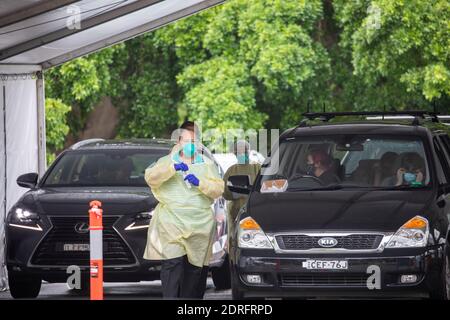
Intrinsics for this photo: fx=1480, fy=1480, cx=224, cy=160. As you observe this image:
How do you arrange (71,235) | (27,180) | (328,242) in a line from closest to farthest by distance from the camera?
(328,242), (71,235), (27,180)

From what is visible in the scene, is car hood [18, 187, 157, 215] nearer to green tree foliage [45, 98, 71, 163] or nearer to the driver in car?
the driver in car

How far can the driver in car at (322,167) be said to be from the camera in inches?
520

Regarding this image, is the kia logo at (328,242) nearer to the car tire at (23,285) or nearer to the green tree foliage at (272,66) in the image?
the car tire at (23,285)

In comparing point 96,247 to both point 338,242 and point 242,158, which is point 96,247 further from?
point 242,158

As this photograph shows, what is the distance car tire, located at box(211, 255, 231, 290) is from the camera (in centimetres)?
1614

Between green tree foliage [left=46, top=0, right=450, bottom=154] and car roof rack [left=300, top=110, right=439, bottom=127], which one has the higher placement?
green tree foliage [left=46, top=0, right=450, bottom=154]

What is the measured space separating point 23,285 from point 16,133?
2.46 meters

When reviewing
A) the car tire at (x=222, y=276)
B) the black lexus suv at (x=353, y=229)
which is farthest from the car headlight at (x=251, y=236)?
the car tire at (x=222, y=276)

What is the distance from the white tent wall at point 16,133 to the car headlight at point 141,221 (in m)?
2.60

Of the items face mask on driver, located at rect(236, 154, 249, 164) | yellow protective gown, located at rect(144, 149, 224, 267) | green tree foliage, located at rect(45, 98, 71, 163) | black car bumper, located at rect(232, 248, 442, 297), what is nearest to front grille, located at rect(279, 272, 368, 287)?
black car bumper, located at rect(232, 248, 442, 297)

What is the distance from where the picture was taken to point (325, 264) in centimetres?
1199

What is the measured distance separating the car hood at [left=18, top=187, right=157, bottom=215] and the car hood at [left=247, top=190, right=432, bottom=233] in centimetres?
234

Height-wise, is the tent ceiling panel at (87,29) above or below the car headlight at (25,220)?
above

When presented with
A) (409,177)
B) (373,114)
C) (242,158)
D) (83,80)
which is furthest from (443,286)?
(83,80)
